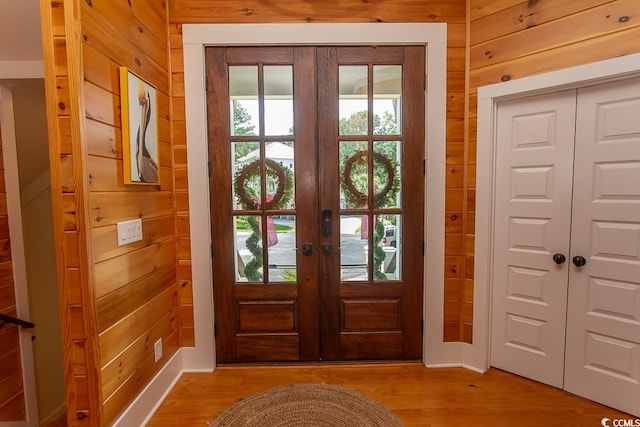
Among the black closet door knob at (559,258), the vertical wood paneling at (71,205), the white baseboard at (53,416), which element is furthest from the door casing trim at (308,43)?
the white baseboard at (53,416)

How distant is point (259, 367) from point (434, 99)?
2.36 m

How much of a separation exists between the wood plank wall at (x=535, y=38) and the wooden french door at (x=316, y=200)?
36 cm

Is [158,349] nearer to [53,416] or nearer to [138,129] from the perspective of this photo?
[138,129]

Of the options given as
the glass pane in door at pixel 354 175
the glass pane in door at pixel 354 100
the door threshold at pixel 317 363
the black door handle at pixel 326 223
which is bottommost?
the door threshold at pixel 317 363

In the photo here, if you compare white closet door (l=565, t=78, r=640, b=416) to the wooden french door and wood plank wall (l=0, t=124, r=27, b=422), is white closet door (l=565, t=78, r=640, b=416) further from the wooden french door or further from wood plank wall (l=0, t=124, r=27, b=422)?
wood plank wall (l=0, t=124, r=27, b=422)

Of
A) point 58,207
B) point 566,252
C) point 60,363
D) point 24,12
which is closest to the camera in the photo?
point 58,207

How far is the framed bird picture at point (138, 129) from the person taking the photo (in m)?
1.56

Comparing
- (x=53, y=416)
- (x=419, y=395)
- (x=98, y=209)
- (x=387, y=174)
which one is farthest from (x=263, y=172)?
(x=53, y=416)

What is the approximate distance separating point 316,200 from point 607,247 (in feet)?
5.91

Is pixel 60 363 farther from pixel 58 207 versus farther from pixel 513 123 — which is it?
pixel 513 123

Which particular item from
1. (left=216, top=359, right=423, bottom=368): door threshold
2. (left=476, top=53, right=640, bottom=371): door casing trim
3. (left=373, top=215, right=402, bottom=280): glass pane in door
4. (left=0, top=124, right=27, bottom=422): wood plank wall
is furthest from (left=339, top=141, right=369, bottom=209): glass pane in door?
(left=0, top=124, right=27, bottom=422): wood plank wall

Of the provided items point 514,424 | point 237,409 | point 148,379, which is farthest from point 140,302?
point 514,424

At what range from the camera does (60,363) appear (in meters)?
3.00

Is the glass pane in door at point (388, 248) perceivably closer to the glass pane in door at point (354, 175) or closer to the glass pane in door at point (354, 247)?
the glass pane in door at point (354, 247)
